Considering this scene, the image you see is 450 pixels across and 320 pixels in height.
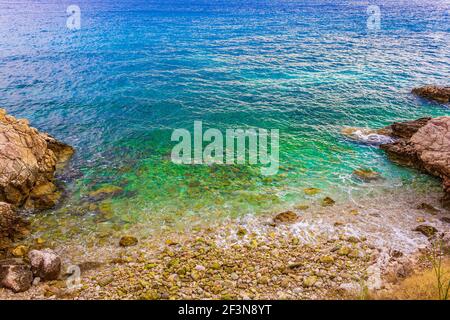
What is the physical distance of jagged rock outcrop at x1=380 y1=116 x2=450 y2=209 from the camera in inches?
880

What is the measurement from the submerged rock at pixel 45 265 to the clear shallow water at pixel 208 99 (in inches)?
115

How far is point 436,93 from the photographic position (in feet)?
122

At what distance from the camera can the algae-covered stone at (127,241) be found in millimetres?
16772

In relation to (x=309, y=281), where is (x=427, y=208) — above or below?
above

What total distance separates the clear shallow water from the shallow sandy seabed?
6.22 feet

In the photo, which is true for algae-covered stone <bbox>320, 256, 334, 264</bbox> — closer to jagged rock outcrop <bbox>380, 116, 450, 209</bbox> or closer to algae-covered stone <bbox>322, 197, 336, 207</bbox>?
algae-covered stone <bbox>322, 197, 336, 207</bbox>

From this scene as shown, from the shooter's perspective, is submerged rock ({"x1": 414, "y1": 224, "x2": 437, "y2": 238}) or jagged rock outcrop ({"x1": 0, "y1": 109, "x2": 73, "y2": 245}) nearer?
submerged rock ({"x1": 414, "y1": 224, "x2": 437, "y2": 238})

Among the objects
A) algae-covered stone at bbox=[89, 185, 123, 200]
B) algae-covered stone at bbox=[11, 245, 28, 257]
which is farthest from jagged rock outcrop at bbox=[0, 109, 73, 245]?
algae-covered stone at bbox=[89, 185, 123, 200]

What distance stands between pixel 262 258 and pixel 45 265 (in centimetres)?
1017

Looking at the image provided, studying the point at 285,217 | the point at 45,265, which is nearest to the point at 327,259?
the point at 285,217

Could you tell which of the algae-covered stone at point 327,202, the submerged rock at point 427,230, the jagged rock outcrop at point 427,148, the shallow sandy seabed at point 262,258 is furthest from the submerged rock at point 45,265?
the jagged rock outcrop at point 427,148

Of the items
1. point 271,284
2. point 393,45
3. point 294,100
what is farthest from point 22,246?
point 393,45

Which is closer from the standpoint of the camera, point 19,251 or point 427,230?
point 19,251

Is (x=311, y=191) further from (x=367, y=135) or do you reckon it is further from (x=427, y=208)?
(x=367, y=135)
